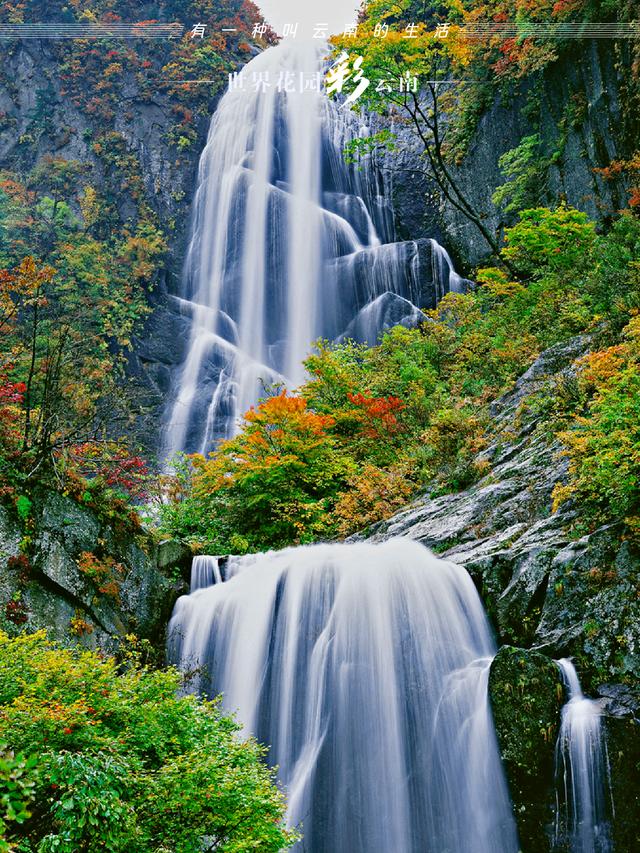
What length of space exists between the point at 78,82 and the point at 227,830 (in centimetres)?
3609

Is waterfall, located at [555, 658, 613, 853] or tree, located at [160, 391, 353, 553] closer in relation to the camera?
waterfall, located at [555, 658, 613, 853]

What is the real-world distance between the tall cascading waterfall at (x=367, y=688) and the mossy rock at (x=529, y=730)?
173 millimetres

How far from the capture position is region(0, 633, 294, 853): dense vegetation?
10.6ft

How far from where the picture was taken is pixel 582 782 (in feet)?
19.4

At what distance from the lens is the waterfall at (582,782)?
18.8ft

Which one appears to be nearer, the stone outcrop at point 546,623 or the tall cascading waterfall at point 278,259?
the stone outcrop at point 546,623

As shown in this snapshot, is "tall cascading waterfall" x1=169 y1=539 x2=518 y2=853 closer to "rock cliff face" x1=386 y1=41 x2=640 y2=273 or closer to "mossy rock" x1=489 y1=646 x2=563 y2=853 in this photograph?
"mossy rock" x1=489 y1=646 x2=563 y2=853

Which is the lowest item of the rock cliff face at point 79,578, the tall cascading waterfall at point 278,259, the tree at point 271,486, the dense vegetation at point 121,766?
the dense vegetation at point 121,766

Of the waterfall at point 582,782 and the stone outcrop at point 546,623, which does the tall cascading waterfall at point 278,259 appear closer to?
the stone outcrop at point 546,623

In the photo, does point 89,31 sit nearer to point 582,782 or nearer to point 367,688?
point 367,688

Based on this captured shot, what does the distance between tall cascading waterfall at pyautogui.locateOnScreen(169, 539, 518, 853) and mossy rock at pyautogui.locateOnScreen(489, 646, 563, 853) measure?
173 mm

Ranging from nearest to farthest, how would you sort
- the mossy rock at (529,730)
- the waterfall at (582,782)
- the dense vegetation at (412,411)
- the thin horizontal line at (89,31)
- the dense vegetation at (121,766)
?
the dense vegetation at (121,766) → the waterfall at (582,782) → the mossy rock at (529,730) → the dense vegetation at (412,411) → the thin horizontal line at (89,31)

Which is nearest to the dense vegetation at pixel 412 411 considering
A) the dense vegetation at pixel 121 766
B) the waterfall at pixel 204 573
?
the waterfall at pixel 204 573

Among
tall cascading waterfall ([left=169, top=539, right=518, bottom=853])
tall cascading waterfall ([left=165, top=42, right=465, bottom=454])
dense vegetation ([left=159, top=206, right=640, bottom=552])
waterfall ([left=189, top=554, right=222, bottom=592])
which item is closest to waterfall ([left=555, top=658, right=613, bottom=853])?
tall cascading waterfall ([left=169, top=539, right=518, bottom=853])
